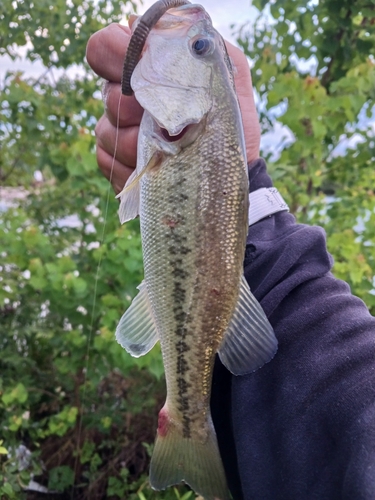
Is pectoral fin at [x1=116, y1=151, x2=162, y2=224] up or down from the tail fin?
up

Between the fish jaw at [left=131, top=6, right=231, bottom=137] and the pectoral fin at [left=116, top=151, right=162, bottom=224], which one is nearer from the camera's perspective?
the fish jaw at [left=131, top=6, right=231, bottom=137]

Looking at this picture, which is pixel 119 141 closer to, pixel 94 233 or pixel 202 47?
pixel 202 47

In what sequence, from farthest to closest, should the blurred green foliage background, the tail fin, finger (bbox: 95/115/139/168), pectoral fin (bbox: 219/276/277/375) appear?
the blurred green foliage background, finger (bbox: 95/115/139/168), the tail fin, pectoral fin (bbox: 219/276/277/375)

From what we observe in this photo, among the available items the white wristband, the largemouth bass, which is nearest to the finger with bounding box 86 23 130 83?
the largemouth bass

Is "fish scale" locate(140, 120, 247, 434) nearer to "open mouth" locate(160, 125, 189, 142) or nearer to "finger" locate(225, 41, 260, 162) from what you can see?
"open mouth" locate(160, 125, 189, 142)

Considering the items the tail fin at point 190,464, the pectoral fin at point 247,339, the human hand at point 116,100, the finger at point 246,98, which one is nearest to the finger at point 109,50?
the human hand at point 116,100

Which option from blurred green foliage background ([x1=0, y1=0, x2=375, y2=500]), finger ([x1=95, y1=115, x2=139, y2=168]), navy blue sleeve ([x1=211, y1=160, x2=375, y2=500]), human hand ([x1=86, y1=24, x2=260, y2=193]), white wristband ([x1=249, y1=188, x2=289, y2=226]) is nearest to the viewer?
navy blue sleeve ([x1=211, y1=160, x2=375, y2=500])

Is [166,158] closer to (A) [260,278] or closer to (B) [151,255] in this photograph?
(B) [151,255]

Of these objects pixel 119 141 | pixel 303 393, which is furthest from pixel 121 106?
pixel 303 393
